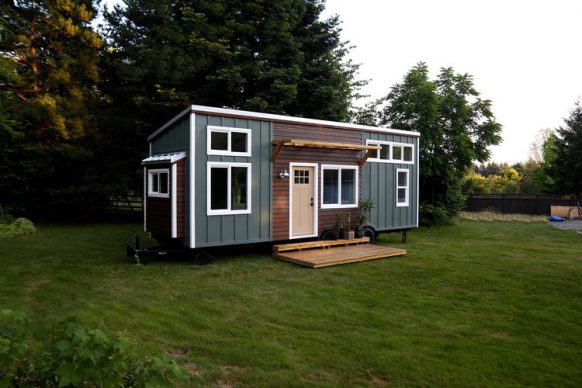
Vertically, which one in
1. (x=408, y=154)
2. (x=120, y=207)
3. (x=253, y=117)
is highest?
(x=253, y=117)

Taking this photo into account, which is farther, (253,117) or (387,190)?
(387,190)

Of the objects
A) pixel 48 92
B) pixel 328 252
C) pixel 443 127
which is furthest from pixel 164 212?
pixel 443 127

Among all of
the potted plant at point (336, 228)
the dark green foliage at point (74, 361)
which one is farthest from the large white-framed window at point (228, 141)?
the dark green foliage at point (74, 361)

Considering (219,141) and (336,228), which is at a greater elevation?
(219,141)

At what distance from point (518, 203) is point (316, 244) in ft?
62.8

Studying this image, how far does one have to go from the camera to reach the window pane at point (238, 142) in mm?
8414

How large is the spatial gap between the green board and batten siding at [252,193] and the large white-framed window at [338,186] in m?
1.64

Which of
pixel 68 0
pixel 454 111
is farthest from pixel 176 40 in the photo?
pixel 454 111

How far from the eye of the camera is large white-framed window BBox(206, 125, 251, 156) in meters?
8.10

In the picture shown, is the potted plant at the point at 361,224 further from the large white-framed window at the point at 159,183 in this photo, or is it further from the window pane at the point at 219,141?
the large white-framed window at the point at 159,183

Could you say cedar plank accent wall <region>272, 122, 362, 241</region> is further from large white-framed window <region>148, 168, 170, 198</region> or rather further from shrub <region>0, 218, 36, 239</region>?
shrub <region>0, 218, 36, 239</region>

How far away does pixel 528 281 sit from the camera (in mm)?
6746

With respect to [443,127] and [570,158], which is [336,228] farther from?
[570,158]

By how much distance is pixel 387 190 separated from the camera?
11.3m
